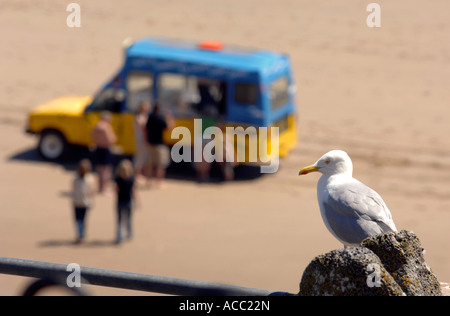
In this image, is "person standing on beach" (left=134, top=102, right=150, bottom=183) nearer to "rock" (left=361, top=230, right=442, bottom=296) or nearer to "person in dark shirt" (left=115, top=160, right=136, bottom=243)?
"person in dark shirt" (left=115, top=160, right=136, bottom=243)

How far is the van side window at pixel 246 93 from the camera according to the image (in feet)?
55.5

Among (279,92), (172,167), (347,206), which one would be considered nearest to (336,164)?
(347,206)

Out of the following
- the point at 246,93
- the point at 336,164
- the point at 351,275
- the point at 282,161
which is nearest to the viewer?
the point at 351,275

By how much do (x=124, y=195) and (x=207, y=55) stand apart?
4369 millimetres

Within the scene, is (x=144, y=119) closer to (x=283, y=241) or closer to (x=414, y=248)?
(x=283, y=241)

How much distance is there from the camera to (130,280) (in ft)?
11.4

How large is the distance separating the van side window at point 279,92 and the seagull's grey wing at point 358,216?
12.1 m

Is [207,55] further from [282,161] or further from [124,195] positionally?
[124,195]

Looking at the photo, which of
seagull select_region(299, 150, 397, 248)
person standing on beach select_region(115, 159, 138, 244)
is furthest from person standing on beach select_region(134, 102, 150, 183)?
seagull select_region(299, 150, 397, 248)

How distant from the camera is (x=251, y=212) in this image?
1603 centimetres

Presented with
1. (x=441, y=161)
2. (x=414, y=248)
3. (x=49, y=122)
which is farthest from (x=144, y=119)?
(x=414, y=248)

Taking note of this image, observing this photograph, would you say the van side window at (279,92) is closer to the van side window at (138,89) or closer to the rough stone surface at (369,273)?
the van side window at (138,89)

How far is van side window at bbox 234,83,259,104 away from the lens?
1691cm

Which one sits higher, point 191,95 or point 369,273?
point 191,95
